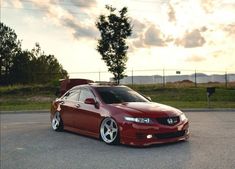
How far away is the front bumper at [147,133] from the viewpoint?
9258 millimetres

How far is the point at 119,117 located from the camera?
31.9 ft

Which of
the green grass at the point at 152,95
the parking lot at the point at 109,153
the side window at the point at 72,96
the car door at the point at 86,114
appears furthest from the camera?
the green grass at the point at 152,95

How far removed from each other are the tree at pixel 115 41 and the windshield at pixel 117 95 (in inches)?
861

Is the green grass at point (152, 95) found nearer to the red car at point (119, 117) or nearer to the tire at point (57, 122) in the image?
the tire at point (57, 122)

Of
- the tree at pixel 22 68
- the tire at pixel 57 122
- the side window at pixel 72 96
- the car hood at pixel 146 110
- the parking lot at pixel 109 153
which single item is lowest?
the parking lot at pixel 109 153

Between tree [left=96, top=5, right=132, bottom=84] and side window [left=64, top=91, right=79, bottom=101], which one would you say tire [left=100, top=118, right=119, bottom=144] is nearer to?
side window [left=64, top=91, right=79, bottom=101]

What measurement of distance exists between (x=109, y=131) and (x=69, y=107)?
2.30m

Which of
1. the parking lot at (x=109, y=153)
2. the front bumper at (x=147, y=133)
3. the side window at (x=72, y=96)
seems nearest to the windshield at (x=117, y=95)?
the side window at (x=72, y=96)

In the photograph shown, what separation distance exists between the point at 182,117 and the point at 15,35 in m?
74.6

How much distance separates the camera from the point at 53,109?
13141 mm

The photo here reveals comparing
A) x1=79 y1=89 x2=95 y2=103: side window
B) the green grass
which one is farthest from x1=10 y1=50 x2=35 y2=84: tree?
x1=79 y1=89 x2=95 y2=103: side window

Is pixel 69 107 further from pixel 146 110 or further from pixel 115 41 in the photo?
pixel 115 41

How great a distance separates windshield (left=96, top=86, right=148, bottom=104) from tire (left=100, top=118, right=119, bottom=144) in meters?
0.66

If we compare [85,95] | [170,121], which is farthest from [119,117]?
[85,95]
